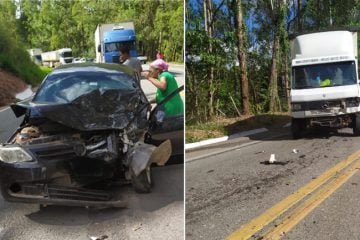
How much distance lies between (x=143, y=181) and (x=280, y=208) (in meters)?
1.54

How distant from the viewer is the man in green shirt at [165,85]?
118cm

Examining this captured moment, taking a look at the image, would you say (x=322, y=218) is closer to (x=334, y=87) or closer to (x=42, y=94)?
(x=42, y=94)

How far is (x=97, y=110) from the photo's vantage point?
117cm

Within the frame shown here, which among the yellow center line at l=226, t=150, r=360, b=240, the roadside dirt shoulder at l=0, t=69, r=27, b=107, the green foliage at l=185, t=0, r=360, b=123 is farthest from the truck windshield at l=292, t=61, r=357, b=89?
the roadside dirt shoulder at l=0, t=69, r=27, b=107

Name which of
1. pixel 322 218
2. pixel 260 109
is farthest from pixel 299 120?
pixel 322 218

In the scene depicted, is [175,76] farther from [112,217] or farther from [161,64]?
[112,217]

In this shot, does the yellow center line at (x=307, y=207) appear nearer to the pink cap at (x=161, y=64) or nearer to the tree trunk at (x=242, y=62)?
the tree trunk at (x=242, y=62)

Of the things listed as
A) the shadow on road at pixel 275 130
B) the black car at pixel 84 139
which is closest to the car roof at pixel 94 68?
the black car at pixel 84 139

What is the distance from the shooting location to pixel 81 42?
1229 mm

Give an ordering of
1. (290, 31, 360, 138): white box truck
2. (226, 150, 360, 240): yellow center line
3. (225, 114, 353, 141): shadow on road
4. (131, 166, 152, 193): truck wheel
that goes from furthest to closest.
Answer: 1. (290, 31, 360, 138): white box truck
2. (225, 114, 353, 141): shadow on road
3. (226, 150, 360, 240): yellow center line
4. (131, 166, 152, 193): truck wheel

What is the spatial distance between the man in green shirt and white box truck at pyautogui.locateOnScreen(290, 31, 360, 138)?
4804 millimetres

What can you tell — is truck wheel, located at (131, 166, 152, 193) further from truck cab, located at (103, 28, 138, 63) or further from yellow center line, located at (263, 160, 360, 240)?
yellow center line, located at (263, 160, 360, 240)

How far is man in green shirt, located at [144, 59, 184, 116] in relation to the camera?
118cm

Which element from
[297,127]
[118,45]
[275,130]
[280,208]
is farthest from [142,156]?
[275,130]
